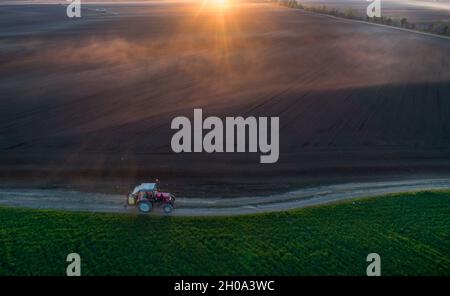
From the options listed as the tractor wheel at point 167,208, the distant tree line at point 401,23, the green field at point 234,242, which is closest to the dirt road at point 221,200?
the tractor wheel at point 167,208

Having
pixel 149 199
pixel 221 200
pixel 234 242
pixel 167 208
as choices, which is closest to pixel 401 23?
pixel 221 200

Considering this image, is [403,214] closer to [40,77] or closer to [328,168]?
[328,168]

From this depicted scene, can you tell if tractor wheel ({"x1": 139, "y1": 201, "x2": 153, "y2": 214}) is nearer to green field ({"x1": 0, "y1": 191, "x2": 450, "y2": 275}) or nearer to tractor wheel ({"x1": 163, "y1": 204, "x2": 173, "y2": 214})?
green field ({"x1": 0, "y1": 191, "x2": 450, "y2": 275})

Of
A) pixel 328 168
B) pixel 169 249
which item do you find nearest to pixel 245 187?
pixel 328 168

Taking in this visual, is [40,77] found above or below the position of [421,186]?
above

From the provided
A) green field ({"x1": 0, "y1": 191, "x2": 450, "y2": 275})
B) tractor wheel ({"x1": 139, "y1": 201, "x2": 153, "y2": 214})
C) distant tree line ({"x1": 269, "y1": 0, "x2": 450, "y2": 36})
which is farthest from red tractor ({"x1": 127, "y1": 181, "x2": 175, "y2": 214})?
distant tree line ({"x1": 269, "y1": 0, "x2": 450, "y2": 36})
